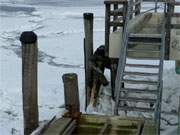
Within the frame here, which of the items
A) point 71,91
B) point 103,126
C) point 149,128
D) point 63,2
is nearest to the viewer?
point 149,128

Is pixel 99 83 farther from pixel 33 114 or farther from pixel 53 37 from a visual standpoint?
pixel 53 37

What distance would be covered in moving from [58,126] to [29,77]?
2.81 ft

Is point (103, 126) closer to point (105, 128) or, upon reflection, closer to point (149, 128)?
point (105, 128)

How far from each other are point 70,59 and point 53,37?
188 inches

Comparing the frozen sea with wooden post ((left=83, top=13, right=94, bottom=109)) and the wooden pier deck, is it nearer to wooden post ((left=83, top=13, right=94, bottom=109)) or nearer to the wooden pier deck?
wooden post ((left=83, top=13, right=94, bottom=109))

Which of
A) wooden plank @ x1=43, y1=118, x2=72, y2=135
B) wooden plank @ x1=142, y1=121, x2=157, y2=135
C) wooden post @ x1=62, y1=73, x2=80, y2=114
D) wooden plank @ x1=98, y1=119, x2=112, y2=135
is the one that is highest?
wooden post @ x1=62, y1=73, x2=80, y2=114

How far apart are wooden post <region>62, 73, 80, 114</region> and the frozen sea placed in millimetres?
2671

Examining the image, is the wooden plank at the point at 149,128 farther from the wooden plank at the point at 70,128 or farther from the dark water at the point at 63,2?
the dark water at the point at 63,2

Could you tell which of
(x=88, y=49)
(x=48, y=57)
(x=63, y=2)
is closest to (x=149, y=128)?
(x=88, y=49)

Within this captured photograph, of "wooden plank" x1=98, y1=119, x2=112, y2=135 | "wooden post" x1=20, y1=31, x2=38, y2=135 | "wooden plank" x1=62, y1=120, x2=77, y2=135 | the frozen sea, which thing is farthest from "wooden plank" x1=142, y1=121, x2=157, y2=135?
the frozen sea

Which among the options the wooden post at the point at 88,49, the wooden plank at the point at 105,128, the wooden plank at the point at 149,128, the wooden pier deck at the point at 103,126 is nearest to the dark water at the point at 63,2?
the wooden post at the point at 88,49

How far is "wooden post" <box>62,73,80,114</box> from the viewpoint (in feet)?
26.7

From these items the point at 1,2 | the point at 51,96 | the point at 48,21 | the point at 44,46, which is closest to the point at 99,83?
the point at 51,96

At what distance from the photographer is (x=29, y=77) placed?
7.64 metres
